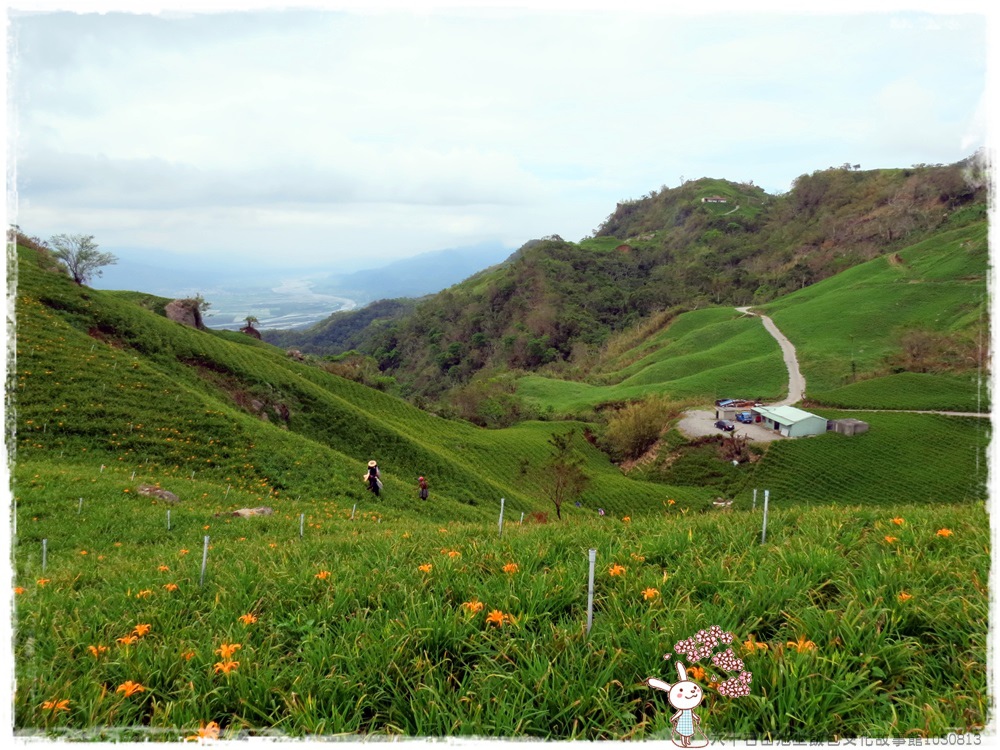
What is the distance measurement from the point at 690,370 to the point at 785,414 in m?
27.0

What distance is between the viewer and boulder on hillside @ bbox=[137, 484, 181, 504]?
13250 mm

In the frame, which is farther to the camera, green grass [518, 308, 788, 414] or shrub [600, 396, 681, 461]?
green grass [518, 308, 788, 414]

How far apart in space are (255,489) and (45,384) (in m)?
9.90

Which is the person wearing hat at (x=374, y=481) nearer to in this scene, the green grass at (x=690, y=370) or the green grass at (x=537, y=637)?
the green grass at (x=537, y=637)

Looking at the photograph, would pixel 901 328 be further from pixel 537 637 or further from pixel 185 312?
pixel 185 312

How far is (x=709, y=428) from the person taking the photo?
4944 cm

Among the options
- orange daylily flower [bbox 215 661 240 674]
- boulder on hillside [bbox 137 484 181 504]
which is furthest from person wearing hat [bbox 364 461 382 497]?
orange daylily flower [bbox 215 661 240 674]

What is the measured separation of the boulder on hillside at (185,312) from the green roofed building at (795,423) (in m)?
53.7

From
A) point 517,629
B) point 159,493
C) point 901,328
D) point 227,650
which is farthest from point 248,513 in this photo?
point 901,328

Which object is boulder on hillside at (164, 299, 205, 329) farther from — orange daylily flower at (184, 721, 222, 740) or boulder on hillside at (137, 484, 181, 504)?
orange daylily flower at (184, 721, 222, 740)

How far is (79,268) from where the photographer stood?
41250 millimetres

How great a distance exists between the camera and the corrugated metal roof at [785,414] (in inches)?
1801

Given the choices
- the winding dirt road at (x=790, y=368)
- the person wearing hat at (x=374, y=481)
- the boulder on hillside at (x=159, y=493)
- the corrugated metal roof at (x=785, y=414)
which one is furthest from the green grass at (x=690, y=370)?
the boulder on hillside at (x=159, y=493)

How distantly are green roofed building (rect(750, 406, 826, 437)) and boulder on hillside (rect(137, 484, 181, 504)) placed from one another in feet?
159
